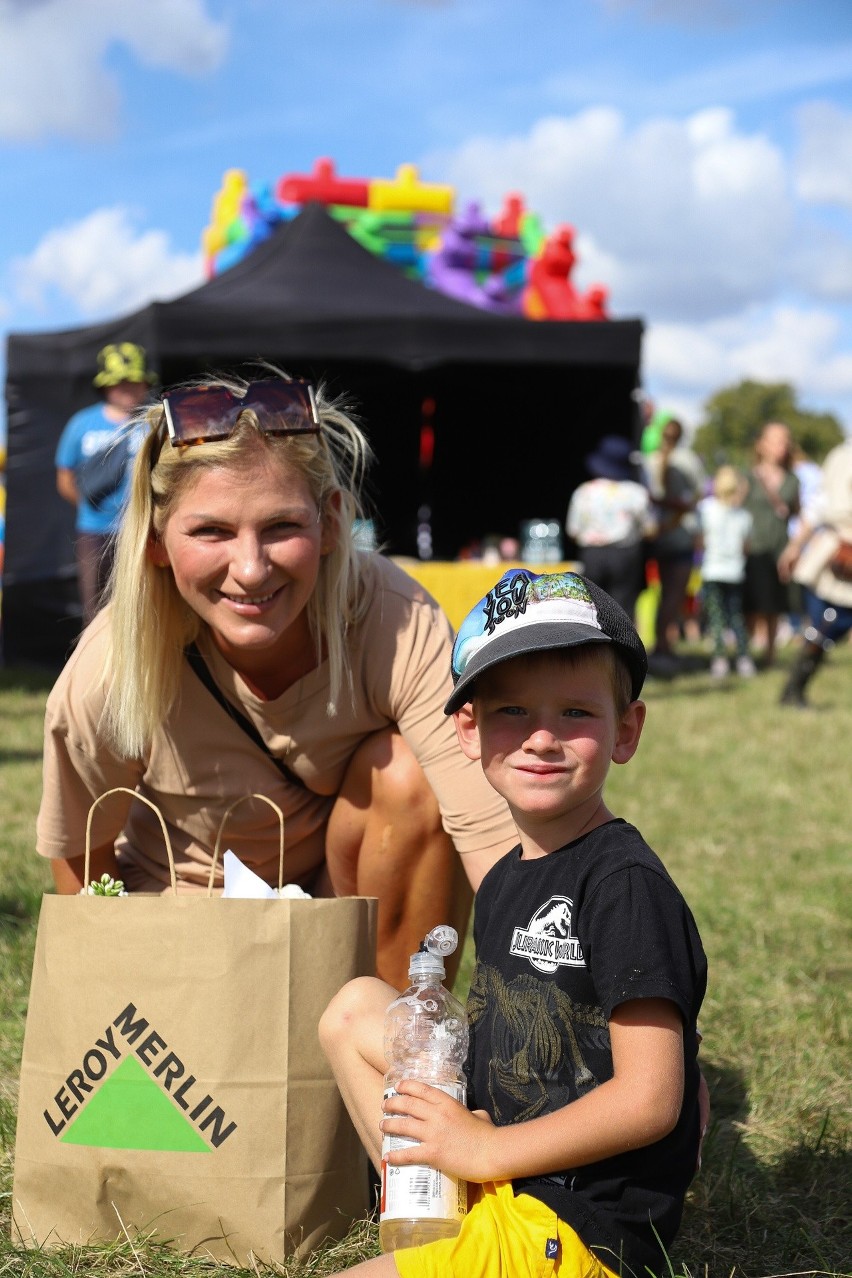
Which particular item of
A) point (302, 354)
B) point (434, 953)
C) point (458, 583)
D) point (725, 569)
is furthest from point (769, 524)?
point (434, 953)

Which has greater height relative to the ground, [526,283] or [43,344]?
[526,283]

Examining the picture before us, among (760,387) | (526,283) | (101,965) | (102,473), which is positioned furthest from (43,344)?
(760,387)

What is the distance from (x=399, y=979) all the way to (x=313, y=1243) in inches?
25.7

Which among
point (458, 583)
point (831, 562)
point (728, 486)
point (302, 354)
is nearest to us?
point (831, 562)

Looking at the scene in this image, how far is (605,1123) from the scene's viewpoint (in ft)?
5.16

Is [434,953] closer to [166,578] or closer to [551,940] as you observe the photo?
[551,940]

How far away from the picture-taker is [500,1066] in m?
1.77

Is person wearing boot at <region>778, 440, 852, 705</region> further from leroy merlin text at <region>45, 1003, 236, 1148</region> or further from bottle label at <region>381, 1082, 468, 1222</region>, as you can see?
bottle label at <region>381, 1082, 468, 1222</region>

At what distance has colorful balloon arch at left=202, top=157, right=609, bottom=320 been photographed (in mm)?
13672

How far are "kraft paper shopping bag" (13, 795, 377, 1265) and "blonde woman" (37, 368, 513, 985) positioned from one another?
474 millimetres

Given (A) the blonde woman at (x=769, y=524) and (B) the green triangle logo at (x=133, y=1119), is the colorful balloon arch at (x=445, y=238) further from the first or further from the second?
(B) the green triangle logo at (x=133, y=1119)

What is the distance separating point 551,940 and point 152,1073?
2.15 feet

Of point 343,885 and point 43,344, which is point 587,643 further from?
point 43,344

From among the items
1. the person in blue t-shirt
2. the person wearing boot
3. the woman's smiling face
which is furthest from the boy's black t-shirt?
the person in blue t-shirt
